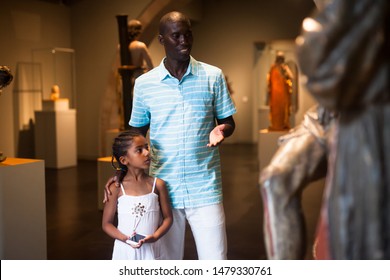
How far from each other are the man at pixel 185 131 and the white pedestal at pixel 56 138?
9.09m

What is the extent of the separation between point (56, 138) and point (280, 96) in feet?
14.8

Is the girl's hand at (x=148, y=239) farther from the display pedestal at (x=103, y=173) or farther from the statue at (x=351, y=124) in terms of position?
the display pedestal at (x=103, y=173)

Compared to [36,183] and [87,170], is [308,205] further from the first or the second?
[87,170]

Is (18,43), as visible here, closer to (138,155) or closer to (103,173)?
(103,173)

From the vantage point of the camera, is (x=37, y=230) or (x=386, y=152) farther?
(x=37, y=230)

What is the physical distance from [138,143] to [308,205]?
14.2 feet

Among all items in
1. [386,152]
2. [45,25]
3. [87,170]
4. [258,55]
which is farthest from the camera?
[258,55]

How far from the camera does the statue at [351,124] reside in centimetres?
96

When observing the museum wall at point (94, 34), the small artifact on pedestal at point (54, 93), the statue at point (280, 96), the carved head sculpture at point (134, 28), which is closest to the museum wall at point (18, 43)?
the museum wall at point (94, 34)

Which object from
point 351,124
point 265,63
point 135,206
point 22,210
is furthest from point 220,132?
point 265,63

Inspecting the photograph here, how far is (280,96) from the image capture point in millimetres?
10750

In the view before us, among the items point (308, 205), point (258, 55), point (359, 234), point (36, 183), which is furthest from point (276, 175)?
point (258, 55)
